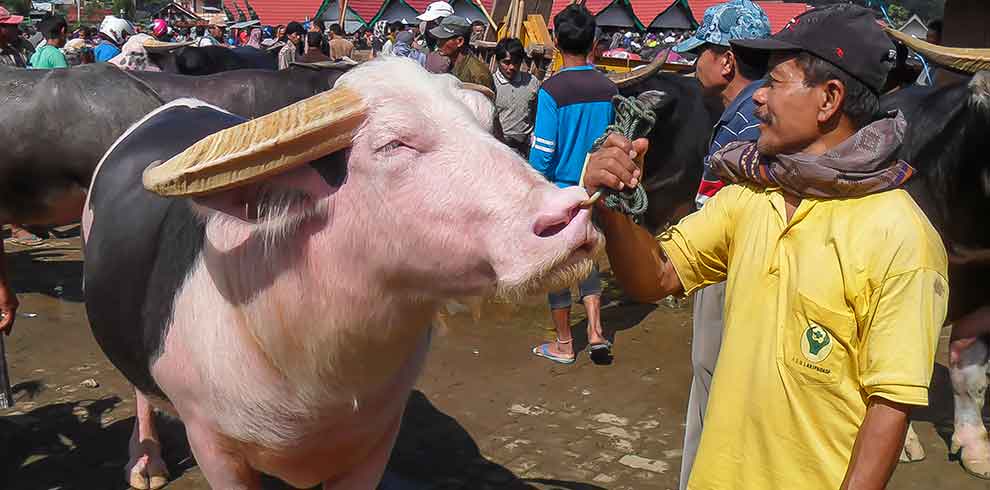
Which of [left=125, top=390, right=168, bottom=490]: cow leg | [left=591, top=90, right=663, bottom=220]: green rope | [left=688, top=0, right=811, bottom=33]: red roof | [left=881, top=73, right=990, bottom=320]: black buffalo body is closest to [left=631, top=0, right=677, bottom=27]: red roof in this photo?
[left=688, top=0, right=811, bottom=33]: red roof

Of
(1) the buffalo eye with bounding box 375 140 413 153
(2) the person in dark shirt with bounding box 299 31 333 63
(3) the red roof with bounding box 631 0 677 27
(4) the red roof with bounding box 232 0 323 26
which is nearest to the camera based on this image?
(1) the buffalo eye with bounding box 375 140 413 153

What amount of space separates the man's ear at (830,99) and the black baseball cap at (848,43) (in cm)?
4

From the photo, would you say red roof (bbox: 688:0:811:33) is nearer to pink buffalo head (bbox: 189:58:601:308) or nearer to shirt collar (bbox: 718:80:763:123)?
shirt collar (bbox: 718:80:763:123)

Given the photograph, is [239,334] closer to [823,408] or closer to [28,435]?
[823,408]

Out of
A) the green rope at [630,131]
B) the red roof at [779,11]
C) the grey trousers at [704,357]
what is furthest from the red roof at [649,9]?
the green rope at [630,131]

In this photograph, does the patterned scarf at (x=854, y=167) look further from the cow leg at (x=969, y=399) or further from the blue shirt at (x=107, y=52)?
the blue shirt at (x=107, y=52)

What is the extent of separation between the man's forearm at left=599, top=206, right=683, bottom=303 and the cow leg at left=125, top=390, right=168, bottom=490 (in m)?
2.54

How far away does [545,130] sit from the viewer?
5.02 meters

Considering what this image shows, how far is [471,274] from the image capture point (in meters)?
1.93

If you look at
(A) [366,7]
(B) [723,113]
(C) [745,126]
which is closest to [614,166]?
(C) [745,126]

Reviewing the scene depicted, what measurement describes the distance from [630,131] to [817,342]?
617 millimetres

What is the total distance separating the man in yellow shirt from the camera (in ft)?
5.59

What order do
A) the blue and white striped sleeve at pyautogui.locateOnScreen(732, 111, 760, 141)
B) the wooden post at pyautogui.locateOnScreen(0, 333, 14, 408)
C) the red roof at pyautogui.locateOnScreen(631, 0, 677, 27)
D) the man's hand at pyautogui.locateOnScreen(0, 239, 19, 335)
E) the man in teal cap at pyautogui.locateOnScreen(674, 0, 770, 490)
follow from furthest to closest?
the red roof at pyautogui.locateOnScreen(631, 0, 677, 27)
the wooden post at pyautogui.locateOnScreen(0, 333, 14, 408)
the man's hand at pyautogui.locateOnScreen(0, 239, 19, 335)
the man in teal cap at pyautogui.locateOnScreen(674, 0, 770, 490)
the blue and white striped sleeve at pyautogui.locateOnScreen(732, 111, 760, 141)

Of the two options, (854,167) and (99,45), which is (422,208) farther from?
(99,45)
